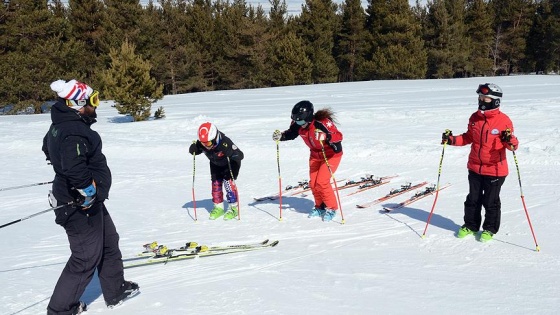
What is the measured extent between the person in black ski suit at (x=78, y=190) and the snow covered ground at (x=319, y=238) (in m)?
0.45

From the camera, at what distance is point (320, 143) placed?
21.7 ft

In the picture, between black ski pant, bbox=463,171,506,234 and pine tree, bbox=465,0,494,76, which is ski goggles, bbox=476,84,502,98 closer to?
black ski pant, bbox=463,171,506,234

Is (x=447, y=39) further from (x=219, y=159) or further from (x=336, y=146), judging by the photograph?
(x=219, y=159)

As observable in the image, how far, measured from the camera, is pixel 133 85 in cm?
1969

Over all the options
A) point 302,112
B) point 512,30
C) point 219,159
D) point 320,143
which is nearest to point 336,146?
point 320,143

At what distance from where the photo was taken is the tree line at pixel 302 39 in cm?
3516

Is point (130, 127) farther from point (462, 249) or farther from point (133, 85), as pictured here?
point (462, 249)

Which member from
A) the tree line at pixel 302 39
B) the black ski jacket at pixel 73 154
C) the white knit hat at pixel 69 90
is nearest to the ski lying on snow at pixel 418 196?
the black ski jacket at pixel 73 154

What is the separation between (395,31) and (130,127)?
91.0 feet

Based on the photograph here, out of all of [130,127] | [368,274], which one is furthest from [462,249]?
[130,127]

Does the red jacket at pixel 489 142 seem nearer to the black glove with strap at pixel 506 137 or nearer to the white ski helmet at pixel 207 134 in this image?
the black glove with strap at pixel 506 137

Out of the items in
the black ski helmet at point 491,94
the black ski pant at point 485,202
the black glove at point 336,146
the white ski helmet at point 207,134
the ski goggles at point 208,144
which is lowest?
the black ski pant at point 485,202

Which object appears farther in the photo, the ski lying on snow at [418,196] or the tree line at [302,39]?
the tree line at [302,39]

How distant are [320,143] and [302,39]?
117 ft
